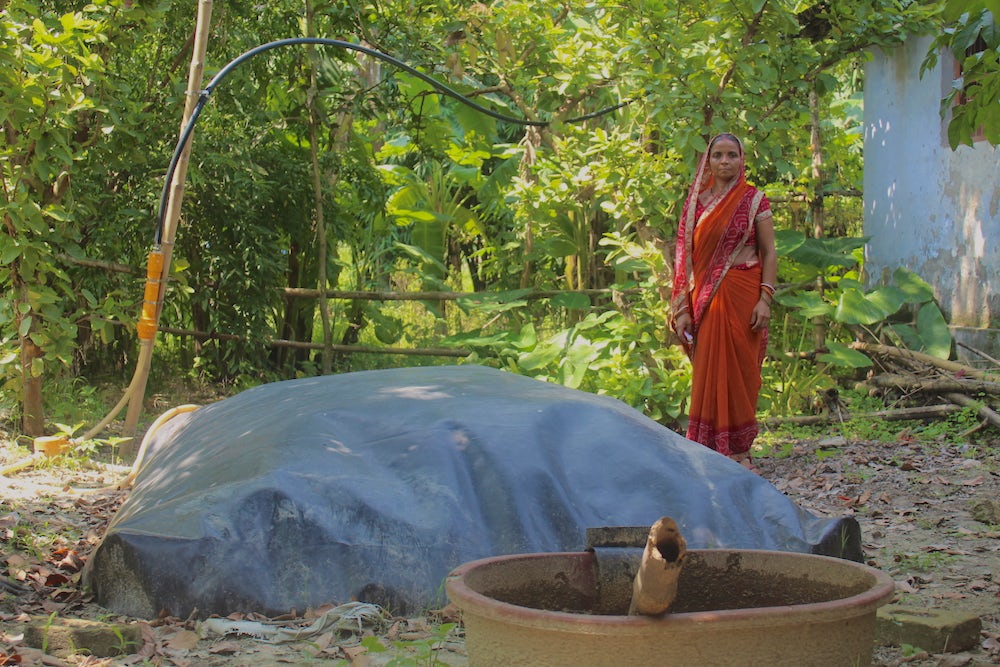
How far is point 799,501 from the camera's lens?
493 cm

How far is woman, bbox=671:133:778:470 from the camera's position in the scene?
536cm

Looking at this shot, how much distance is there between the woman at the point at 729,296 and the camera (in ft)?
17.6

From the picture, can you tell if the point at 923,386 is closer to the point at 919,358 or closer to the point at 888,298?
the point at 919,358

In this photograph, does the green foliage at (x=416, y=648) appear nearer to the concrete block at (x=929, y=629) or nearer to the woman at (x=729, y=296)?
the concrete block at (x=929, y=629)

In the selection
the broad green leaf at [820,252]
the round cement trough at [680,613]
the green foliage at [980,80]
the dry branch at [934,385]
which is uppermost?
the green foliage at [980,80]

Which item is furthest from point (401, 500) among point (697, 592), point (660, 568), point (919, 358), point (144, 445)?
point (919, 358)

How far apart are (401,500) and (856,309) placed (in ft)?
15.9

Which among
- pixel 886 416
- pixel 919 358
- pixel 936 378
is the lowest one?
pixel 886 416

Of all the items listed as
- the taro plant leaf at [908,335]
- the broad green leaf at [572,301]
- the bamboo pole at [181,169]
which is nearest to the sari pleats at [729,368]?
the broad green leaf at [572,301]

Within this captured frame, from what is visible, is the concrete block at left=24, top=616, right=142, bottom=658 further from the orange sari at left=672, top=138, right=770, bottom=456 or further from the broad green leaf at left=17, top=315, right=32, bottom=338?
the orange sari at left=672, top=138, right=770, bottom=456

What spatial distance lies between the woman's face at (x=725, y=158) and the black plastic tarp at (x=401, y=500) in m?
2.02

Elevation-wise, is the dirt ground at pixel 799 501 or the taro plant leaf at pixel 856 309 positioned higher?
the taro plant leaf at pixel 856 309

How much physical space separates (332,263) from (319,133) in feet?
3.43

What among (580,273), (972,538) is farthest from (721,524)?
(580,273)
